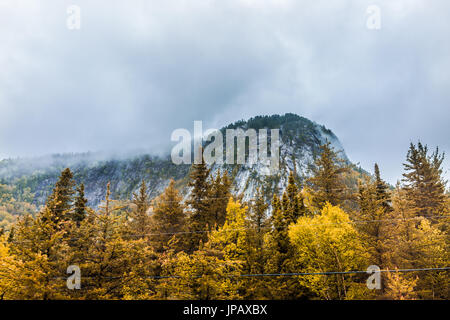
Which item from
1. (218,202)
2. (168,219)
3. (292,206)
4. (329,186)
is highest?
(329,186)

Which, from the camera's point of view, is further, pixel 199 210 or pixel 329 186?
pixel 329 186

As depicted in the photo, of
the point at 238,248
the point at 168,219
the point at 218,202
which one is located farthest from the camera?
the point at 218,202

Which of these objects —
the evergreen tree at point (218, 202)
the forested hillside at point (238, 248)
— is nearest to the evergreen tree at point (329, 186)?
the forested hillside at point (238, 248)

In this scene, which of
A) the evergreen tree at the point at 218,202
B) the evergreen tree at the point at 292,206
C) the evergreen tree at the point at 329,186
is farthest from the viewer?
the evergreen tree at the point at 329,186

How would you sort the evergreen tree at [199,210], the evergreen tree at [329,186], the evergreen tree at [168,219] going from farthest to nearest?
the evergreen tree at [329,186], the evergreen tree at [168,219], the evergreen tree at [199,210]

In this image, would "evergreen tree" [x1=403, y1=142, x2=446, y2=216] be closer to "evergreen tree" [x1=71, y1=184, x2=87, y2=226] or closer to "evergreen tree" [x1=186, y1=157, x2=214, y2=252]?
"evergreen tree" [x1=186, y1=157, x2=214, y2=252]

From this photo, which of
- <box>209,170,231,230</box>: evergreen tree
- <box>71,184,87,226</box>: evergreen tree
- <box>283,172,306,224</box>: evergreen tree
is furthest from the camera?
<box>209,170,231,230</box>: evergreen tree

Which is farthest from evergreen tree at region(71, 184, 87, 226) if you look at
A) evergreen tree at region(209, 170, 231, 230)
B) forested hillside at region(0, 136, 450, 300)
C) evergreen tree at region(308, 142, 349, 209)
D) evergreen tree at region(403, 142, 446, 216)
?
evergreen tree at region(403, 142, 446, 216)

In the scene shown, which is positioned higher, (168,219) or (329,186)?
(329,186)

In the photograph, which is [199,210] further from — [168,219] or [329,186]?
[329,186]

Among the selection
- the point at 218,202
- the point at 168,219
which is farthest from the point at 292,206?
the point at 168,219

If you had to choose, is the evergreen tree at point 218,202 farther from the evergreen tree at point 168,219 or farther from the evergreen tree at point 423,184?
the evergreen tree at point 423,184
